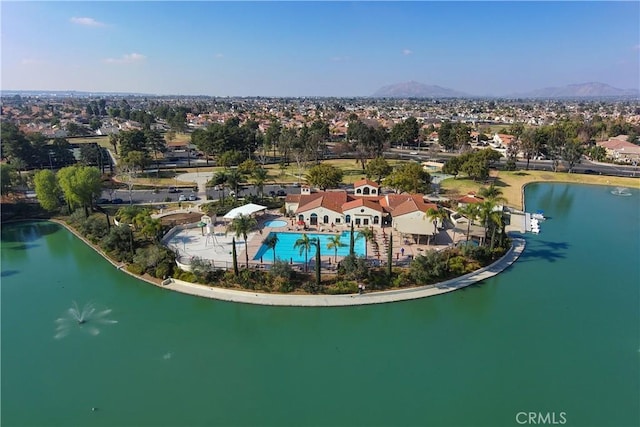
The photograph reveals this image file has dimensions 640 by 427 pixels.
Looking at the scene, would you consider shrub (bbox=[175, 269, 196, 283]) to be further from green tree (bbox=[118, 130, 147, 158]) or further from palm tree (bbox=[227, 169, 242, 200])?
green tree (bbox=[118, 130, 147, 158])

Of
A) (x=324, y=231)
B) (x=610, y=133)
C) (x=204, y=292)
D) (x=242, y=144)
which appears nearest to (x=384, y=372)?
(x=204, y=292)

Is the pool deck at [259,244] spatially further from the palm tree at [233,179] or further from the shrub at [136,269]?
the palm tree at [233,179]

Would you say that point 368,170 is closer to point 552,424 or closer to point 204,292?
point 204,292

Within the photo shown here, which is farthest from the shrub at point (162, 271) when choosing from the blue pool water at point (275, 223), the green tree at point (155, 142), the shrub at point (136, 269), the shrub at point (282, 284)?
the green tree at point (155, 142)

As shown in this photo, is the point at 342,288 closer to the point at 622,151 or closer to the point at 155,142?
the point at 155,142

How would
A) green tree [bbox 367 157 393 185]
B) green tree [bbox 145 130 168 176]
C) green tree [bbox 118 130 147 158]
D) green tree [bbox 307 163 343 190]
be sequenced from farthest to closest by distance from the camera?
green tree [bbox 145 130 168 176] → green tree [bbox 118 130 147 158] → green tree [bbox 367 157 393 185] → green tree [bbox 307 163 343 190]

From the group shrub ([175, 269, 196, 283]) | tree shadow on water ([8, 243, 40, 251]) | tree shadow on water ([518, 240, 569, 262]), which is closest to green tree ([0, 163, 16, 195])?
tree shadow on water ([8, 243, 40, 251])
